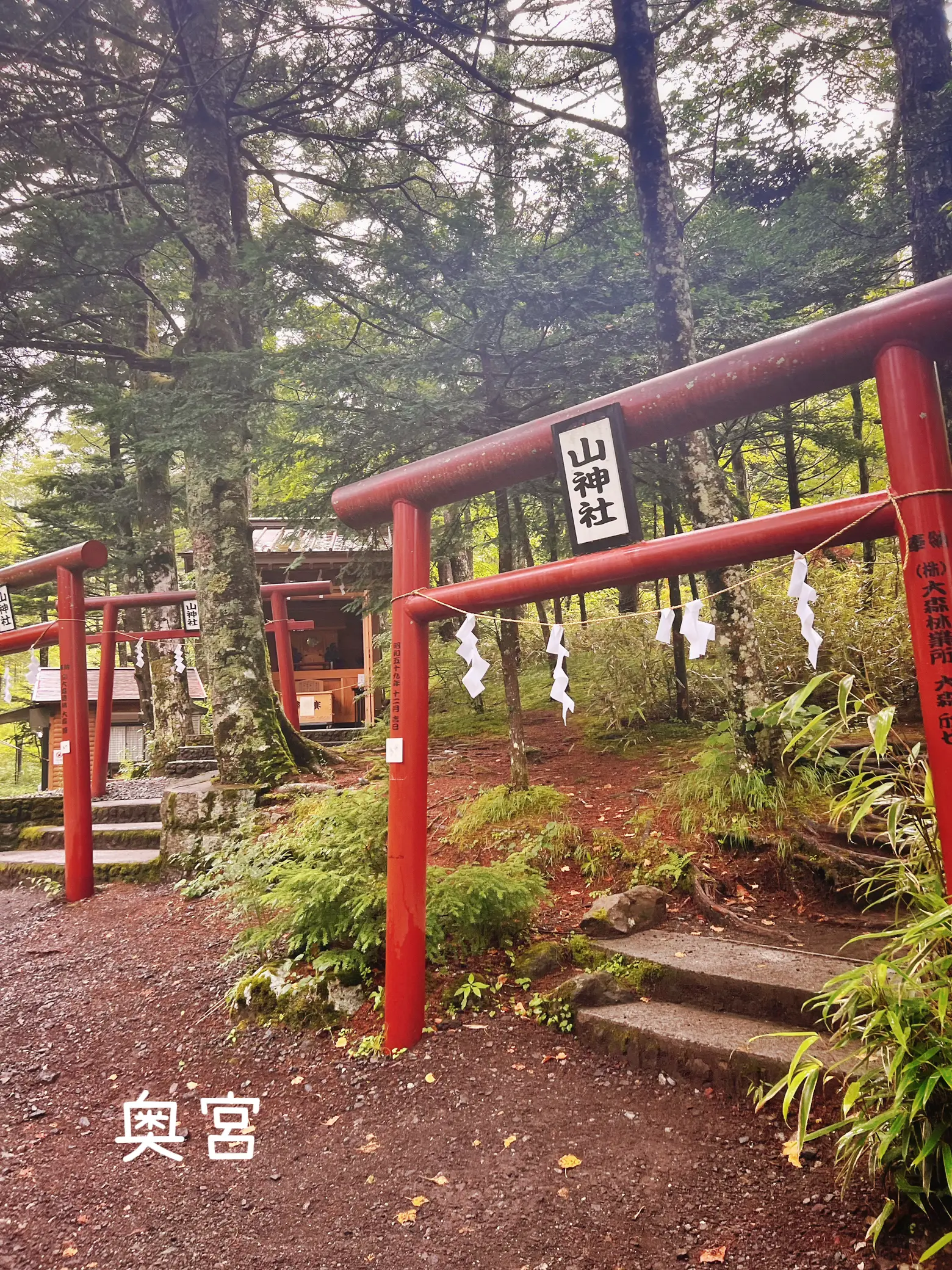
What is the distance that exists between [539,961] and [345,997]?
117 cm

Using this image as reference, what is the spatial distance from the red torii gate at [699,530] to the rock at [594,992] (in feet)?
2.60

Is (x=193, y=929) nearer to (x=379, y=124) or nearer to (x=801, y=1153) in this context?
(x=801, y=1153)

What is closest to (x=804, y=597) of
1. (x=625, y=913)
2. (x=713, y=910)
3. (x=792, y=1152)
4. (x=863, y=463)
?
(x=792, y=1152)

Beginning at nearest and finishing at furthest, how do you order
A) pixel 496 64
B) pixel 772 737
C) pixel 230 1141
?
pixel 230 1141 < pixel 772 737 < pixel 496 64

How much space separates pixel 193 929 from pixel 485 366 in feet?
17.9

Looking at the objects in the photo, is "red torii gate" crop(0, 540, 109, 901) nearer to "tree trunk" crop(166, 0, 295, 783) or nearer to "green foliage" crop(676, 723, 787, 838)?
"tree trunk" crop(166, 0, 295, 783)

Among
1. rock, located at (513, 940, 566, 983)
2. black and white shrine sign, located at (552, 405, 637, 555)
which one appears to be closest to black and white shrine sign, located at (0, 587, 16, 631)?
rock, located at (513, 940, 566, 983)

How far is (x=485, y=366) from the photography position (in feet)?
21.2

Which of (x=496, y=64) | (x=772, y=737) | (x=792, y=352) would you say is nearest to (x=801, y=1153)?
(x=792, y=352)

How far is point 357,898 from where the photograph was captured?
428 centimetres

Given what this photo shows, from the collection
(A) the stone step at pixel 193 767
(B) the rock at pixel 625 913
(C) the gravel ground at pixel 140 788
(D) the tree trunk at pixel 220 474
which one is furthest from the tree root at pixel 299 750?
(B) the rock at pixel 625 913

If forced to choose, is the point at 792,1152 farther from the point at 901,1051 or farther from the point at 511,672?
the point at 511,672

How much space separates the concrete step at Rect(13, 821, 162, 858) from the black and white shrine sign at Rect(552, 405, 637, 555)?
683 centimetres

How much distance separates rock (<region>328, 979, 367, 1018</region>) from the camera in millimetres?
4246
